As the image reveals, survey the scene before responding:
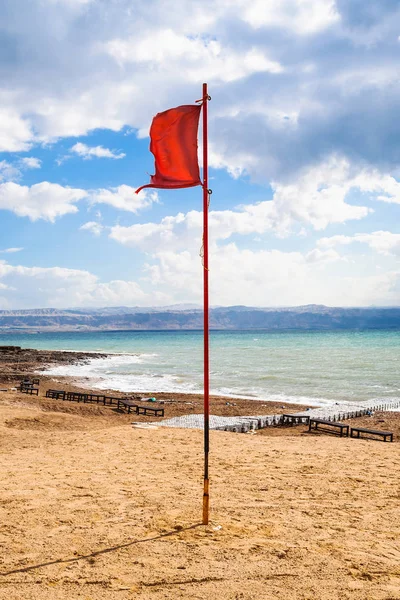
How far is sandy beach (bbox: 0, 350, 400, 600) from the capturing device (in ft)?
16.8

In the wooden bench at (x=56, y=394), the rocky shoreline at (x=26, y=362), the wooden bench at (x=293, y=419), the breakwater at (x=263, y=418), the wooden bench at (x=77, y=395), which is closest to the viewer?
the breakwater at (x=263, y=418)

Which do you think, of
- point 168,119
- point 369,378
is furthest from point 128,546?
point 369,378

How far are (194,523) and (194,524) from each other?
47 mm

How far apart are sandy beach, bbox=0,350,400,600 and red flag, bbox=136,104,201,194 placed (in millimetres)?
4758

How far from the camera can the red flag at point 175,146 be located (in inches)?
261

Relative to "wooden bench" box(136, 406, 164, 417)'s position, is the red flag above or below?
above

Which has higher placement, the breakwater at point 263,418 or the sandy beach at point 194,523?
the sandy beach at point 194,523

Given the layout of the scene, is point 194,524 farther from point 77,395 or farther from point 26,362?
point 26,362

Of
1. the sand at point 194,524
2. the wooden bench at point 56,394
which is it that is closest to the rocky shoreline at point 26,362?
the wooden bench at point 56,394

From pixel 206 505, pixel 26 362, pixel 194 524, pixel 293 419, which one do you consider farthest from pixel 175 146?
pixel 26 362

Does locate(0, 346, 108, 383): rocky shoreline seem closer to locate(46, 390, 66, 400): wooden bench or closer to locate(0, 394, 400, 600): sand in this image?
locate(46, 390, 66, 400): wooden bench

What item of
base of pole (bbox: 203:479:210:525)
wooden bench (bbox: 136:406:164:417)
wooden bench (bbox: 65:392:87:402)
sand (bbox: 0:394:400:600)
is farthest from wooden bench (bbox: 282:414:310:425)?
base of pole (bbox: 203:479:210:525)

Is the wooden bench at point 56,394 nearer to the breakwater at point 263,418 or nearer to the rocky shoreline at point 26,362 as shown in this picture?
the breakwater at point 263,418

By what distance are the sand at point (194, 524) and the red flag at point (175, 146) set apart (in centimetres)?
476
